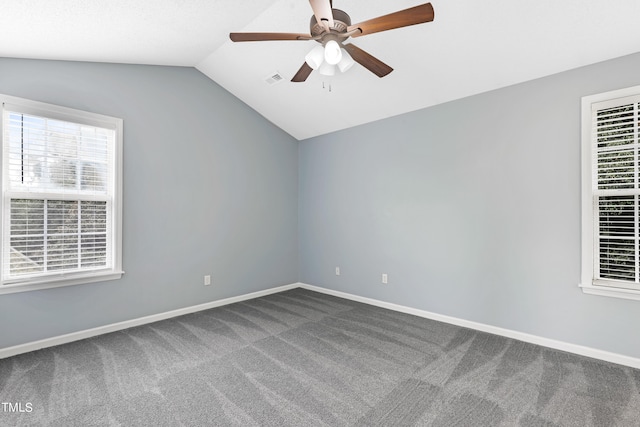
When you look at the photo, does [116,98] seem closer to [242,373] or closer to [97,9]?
[97,9]

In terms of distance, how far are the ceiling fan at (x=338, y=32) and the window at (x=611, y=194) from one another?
204 cm

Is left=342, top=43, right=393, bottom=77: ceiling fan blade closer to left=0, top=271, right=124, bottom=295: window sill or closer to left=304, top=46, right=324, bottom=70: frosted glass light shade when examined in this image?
left=304, top=46, right=324, bottom=70: frosted glass light shade

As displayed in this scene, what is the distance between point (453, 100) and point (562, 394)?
2919 mm

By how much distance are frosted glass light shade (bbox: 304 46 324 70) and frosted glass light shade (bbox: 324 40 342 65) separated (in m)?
0.13

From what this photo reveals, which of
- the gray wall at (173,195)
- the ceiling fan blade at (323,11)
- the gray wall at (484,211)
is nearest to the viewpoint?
the ceiling fan blade at (323,11)

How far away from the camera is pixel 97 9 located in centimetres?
218

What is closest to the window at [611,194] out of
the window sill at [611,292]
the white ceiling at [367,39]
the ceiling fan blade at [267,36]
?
the window sill at [611,292]

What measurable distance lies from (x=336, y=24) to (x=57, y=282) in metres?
3.37

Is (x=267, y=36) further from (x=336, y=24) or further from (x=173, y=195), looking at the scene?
(x=173, y=195)

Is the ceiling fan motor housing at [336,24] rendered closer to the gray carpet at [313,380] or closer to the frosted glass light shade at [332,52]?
the frosted glass light shade at [332,52]

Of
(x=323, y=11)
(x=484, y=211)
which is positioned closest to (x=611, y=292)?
(x=484, y=211)

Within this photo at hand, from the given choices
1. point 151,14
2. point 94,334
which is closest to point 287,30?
point 151,14

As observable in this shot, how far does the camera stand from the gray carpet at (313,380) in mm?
1928

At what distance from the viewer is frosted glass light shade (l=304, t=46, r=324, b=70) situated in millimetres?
2132
